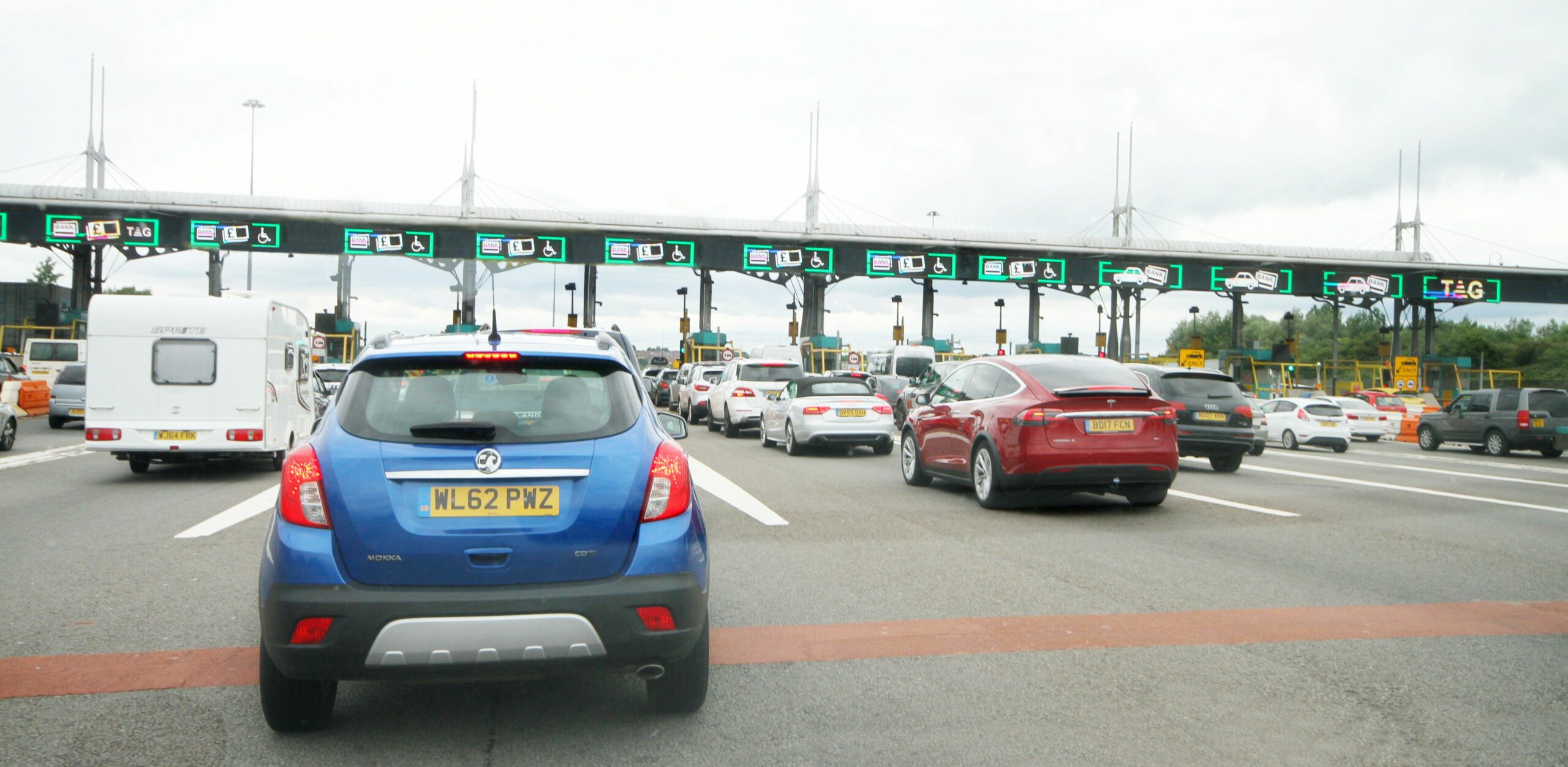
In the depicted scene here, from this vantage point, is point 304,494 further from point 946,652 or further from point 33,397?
point 33,397

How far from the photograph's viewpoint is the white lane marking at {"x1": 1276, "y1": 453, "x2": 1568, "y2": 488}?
15.8 m

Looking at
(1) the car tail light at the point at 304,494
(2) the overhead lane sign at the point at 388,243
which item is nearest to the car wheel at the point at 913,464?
(1) the car tail light at the point at 304,494

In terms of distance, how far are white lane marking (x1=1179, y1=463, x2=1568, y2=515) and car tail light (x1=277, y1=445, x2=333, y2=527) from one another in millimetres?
12281

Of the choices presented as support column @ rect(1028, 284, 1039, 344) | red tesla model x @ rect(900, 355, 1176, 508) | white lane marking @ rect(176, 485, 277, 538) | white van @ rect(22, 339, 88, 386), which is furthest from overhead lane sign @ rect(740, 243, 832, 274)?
red tesla model x @ rect(900, 355, 1176, 508)

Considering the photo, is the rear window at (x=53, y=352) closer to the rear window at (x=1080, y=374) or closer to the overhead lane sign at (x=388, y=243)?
the overhead lane sign at (x=388, y=243)

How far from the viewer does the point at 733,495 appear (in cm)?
1211

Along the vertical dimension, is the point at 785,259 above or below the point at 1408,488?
above

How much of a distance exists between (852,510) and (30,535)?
7.01 m

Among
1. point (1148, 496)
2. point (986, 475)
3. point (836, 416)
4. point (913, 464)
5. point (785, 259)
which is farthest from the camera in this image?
point (785, 259)

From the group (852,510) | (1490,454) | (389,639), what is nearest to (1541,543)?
(852,510)

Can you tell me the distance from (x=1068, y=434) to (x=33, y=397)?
28385mm

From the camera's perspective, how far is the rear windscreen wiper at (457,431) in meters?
4.09

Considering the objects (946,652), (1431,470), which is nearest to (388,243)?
(1431,470)

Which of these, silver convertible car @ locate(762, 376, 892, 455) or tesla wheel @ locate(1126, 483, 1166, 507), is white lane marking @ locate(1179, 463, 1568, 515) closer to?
tesla wheel @ locate(1126, 483, 1166, 507)
